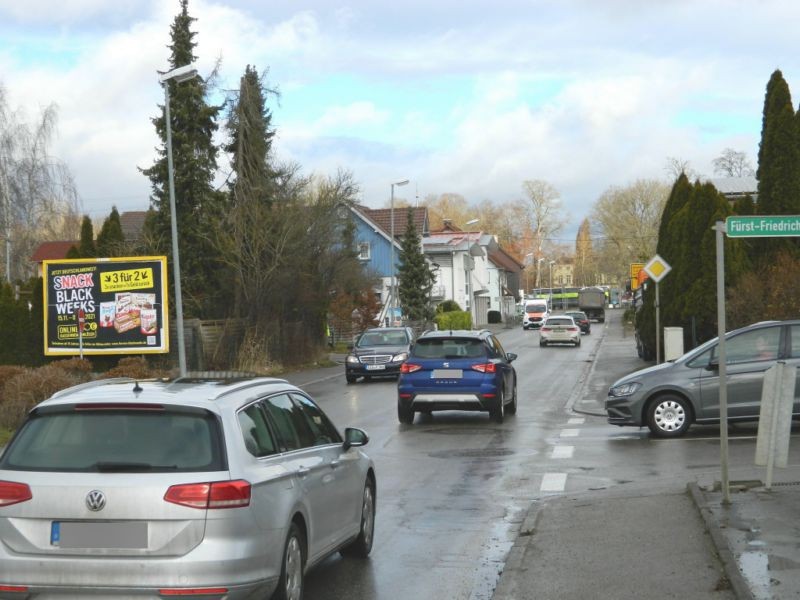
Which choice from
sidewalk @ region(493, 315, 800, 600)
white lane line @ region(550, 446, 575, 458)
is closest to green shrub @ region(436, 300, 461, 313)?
white lane line @ region(550, 446, 575, 458)

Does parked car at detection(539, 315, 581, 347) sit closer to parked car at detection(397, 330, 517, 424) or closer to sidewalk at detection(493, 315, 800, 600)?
parked car at detection(397, 330, 517, 424)

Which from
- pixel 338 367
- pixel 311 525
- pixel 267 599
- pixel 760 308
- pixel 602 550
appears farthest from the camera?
pixel 338 367

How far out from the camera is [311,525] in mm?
7016

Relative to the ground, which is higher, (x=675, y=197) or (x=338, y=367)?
(x=675, y=197)

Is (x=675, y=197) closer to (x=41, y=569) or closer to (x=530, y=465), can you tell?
(x=530, y=465)

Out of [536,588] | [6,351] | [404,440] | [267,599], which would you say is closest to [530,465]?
[404,440]

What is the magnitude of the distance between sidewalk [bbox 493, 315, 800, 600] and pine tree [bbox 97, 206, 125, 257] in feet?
101

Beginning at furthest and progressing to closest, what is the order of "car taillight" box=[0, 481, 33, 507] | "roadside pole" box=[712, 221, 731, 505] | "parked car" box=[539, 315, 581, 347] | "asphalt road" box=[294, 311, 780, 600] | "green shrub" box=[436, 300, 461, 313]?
"green shrub" box=[436, 300, 461, 313] < "parked car" box=[539, 315, 581, 347] < "roadside pole" box=[712, 221, 731, 505] < "asphalt road" box=[294, 311, 780, 600] < "car taillight" box=[0, 481, 33, 507]

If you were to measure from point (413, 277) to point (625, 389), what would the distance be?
51.7 meters

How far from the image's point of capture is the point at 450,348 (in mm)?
19688

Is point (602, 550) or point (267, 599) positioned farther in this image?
point (602, 550)

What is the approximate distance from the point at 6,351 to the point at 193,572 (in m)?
31.1

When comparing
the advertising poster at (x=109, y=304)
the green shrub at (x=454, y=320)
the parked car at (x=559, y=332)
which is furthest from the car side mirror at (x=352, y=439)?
the green shrub at (x=454, y=320)

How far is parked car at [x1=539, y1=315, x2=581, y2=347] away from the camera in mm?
53875
